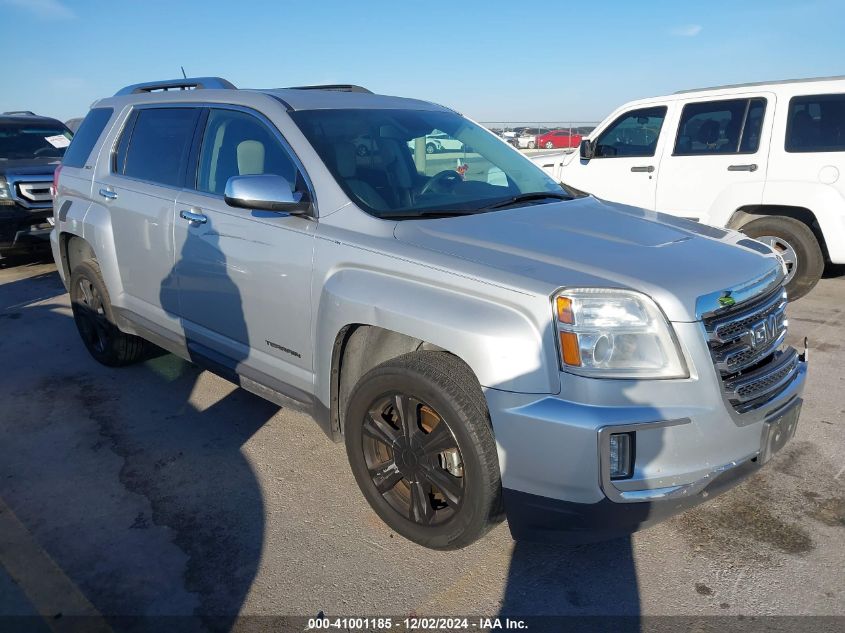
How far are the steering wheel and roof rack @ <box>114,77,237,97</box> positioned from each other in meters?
1.45

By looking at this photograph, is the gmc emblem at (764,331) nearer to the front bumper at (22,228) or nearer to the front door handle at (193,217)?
the front door handle at (193,217)

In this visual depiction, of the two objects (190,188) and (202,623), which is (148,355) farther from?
(202,623)

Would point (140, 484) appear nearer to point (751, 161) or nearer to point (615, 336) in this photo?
point (615, 336)

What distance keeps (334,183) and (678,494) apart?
1958 millimetres

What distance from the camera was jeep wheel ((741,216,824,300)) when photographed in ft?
20.5

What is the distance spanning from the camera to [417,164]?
3.57 metres

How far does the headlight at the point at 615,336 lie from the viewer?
7.47ft

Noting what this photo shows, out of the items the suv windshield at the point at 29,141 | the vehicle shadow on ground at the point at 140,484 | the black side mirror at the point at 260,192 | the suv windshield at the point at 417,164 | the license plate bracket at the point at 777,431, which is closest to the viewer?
the license plate bracket at the point at 777,431

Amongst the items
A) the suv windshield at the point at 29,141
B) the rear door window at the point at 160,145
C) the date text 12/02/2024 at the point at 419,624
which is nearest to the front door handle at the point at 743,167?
the rear door window at the point at 160,145

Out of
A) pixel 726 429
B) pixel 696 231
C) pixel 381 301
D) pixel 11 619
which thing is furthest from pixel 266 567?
pixel 696 231

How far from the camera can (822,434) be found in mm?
3752

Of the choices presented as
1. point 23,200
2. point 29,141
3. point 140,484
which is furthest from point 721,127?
point 29,141

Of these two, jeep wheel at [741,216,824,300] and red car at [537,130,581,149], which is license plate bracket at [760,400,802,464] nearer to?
jeep wheel at [741,216,824,300]

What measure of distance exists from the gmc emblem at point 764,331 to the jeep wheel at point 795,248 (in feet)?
12.9
